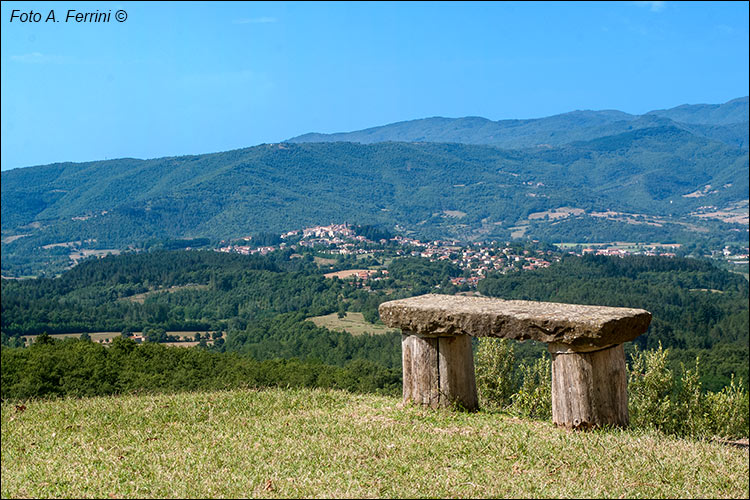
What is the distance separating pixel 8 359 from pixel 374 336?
48510mm

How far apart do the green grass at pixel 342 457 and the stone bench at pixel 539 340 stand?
0.34 metres

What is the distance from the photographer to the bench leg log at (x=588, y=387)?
8930 mm

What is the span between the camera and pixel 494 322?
931 centimetres

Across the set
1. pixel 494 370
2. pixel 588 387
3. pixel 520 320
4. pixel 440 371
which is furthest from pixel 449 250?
pixel 588 387

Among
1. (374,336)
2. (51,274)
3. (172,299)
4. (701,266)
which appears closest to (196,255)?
(172,299)

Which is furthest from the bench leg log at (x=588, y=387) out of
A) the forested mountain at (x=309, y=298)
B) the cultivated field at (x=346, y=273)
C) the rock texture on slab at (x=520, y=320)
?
the cultivated field at (x=346, y=273)

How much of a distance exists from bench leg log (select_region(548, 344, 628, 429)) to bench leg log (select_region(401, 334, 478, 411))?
4.69 ft

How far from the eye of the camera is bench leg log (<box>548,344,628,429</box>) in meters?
8.93

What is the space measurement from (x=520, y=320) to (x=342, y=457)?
9.91 feet

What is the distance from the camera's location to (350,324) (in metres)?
76.7

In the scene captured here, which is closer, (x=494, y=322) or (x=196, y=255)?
(x=494, y=322)

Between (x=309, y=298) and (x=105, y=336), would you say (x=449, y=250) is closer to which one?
(x=309, y=298)

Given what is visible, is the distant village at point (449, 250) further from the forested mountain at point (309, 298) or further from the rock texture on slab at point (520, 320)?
the rock texture on slab at point (520, 320)

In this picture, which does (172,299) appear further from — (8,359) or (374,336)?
(8,359)
